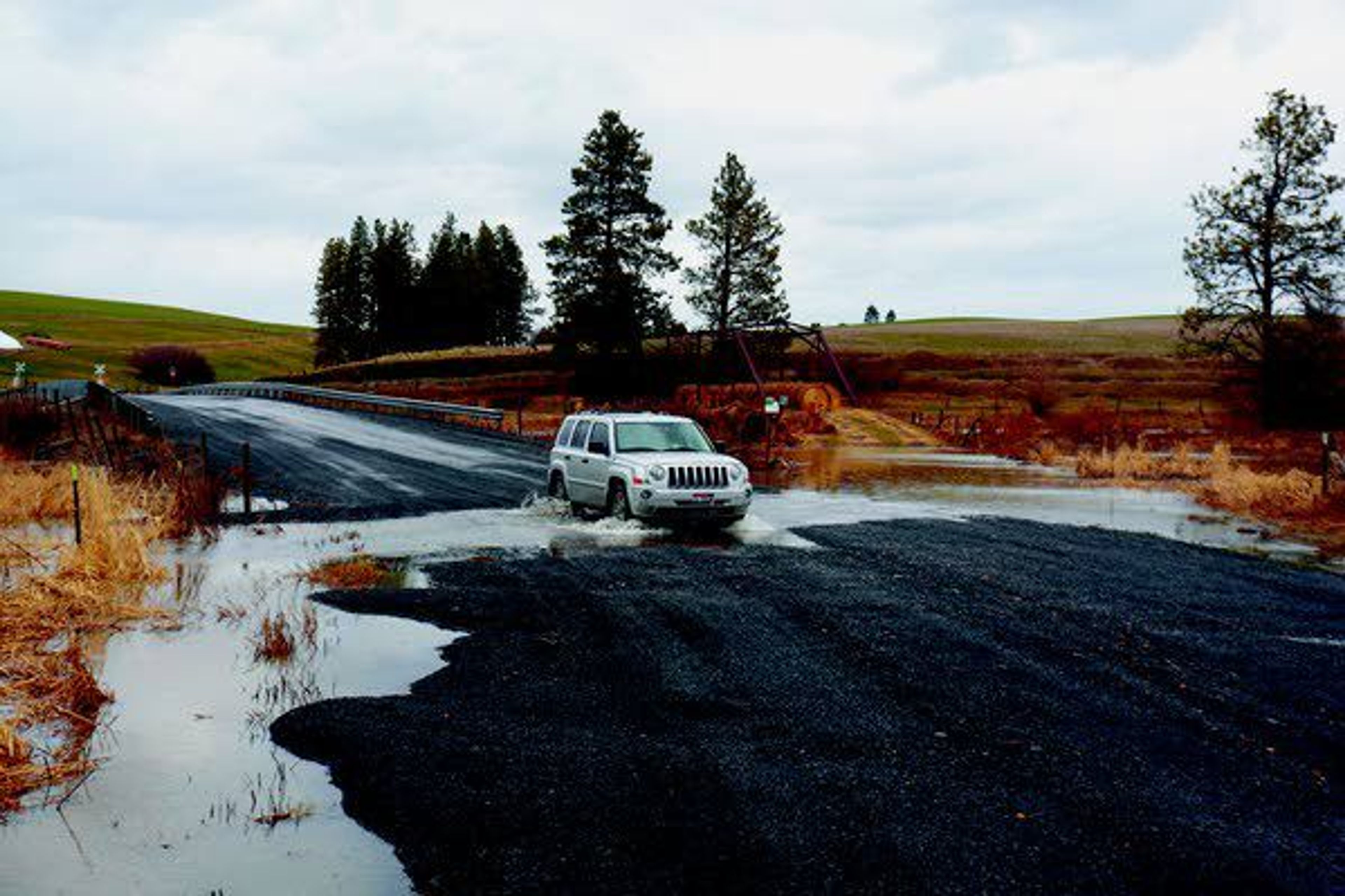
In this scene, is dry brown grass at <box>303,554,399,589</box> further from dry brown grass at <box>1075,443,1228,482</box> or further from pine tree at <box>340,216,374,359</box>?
pine tree at <box>340,216,374,359</box>

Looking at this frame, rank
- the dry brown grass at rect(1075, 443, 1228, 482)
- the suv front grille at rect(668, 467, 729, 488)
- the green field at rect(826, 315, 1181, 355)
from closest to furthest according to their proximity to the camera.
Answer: the suv front grille at rect(668, 467, 729, 488) < the dry brown grass at rect(1075, 443, 1228, 482) < the green field at rect(826, 315, 1181, 355)

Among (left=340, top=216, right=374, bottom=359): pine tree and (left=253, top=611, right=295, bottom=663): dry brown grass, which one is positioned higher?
(left=340, top=216, right=374, bottom=359): pine tree

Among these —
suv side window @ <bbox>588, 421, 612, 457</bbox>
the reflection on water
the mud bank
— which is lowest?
the reflection on water

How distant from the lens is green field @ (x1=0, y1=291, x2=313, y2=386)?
97.6 metres

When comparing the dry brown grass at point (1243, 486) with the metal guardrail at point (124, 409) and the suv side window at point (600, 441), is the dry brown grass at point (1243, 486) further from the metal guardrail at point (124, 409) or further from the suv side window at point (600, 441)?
the metal guardrail at point (124, 409)

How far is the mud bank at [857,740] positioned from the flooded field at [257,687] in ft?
1.07

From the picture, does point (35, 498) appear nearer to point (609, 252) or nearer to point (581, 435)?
point (581, 435)

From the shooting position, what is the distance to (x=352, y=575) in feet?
40.6

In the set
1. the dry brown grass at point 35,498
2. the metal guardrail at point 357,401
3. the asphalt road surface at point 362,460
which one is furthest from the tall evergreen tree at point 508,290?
the dry brown grass at point 35,498

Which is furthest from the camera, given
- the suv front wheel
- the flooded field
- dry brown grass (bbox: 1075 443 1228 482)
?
dry brown grass (bbox: 1075 443 1228 482)

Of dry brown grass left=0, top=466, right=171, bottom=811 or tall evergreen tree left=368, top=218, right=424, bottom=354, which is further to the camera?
tall evergreen tree left=368, top=218, right=424, bottom=354

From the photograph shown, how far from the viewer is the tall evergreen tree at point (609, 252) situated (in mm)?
51844

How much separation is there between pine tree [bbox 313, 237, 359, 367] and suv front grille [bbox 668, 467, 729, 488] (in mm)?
97064

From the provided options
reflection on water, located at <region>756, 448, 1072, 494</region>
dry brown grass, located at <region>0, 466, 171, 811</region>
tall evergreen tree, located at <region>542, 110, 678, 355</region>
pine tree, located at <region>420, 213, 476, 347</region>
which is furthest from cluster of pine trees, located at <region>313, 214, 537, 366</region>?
dry brown grass, located at <region>0, 466, 171, 811</region>
